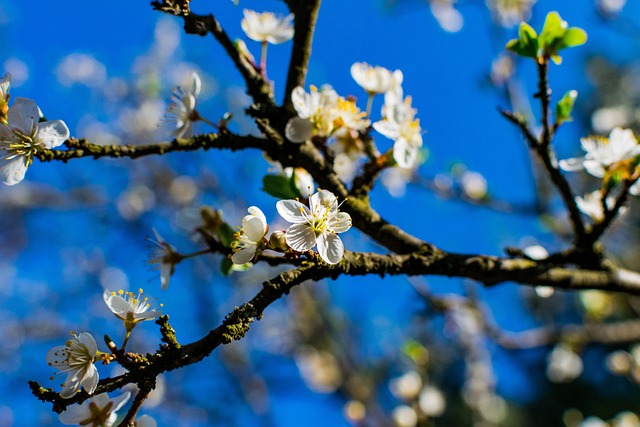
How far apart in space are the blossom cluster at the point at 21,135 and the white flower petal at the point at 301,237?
1.54 ft

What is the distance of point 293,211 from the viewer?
3.38 feet

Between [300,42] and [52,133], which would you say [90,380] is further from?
→ [300,42]

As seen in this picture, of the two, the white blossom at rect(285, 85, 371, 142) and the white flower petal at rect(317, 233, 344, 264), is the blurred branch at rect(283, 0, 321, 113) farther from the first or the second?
the white flower petal at rect(317, 233, 344, 264)

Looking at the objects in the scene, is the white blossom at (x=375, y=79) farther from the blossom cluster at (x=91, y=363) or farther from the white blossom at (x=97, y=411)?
the white blossom at (x=97, y=411)

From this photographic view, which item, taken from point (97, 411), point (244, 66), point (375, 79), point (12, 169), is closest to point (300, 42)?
point (244, 66)

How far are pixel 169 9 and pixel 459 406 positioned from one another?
10298 millimetres

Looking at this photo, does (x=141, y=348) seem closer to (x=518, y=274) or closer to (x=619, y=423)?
(x=619, y=423)

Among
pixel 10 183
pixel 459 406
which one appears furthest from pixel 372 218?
pixel 459 406

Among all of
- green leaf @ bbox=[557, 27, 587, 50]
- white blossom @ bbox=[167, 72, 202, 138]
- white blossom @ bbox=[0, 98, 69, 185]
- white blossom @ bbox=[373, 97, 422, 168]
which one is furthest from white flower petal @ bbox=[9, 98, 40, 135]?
green leaf @ bbox=[557, 27, 587, 50]

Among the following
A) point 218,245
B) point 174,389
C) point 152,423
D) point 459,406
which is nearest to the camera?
point 152,423

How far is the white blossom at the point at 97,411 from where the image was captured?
3.30ft

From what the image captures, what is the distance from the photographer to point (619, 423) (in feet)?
10.2

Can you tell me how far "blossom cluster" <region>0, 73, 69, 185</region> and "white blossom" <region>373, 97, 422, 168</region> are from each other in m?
0.70

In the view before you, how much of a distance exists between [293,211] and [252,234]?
9cm
